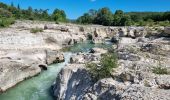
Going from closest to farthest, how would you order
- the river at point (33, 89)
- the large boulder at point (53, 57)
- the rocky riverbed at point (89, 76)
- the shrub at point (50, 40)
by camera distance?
1. the rocky riverbed at point (89, 76)
2. the river at point (33, 89)
3. the large boulder at point (53, 57)
4. the shrub at point (50, 40)

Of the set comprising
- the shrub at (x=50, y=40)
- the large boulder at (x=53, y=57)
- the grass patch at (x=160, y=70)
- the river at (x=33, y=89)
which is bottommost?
the river at (x=33, y=89)

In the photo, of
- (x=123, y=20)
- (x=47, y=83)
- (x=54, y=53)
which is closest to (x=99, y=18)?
(x=123, y=20)

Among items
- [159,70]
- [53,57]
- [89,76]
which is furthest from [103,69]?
[53,57]

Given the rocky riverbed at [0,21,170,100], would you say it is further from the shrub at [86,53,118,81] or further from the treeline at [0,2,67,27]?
the treeline at [0,2,67,27]

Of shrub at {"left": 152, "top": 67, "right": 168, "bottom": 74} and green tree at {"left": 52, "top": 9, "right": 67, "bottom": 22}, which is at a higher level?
green tree at {"left": 52, "top": 9, "right": 67, "bottom": 22}

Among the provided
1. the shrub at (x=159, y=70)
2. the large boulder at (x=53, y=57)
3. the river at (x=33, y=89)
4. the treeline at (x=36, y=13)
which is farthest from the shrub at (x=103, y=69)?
the treeline at (x=36, y=13)

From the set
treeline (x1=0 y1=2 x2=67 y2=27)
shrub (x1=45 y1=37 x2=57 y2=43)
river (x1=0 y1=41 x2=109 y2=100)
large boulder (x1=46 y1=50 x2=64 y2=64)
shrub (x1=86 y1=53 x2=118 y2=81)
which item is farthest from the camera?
treeline (x1=0 y1=2 x2=67 y2=27)

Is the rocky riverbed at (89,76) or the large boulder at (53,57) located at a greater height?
the rocky riverbed at (89,76)

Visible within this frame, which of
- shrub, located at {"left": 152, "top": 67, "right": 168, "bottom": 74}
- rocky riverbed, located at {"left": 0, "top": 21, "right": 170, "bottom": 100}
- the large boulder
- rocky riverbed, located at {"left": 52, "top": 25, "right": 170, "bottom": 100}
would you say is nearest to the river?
rocky riverbed, located at {"left": 0, "top": 21, "right": 170, "bottom": 100}

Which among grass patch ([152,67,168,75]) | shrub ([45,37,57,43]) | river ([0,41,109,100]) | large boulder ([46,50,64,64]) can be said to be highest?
grass patch ([152,67,168,75])

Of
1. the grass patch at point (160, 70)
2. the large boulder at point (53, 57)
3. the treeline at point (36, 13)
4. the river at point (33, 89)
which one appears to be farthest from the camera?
the treeline at point (36, 13)

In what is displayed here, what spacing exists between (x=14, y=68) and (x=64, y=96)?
8.07 metres

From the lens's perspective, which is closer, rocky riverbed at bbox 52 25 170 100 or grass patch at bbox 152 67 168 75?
rocky riverbed at bbox 52 25 170 100

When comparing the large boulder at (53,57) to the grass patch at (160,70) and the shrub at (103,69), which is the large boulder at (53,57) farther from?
the grass patch at (160,70)
